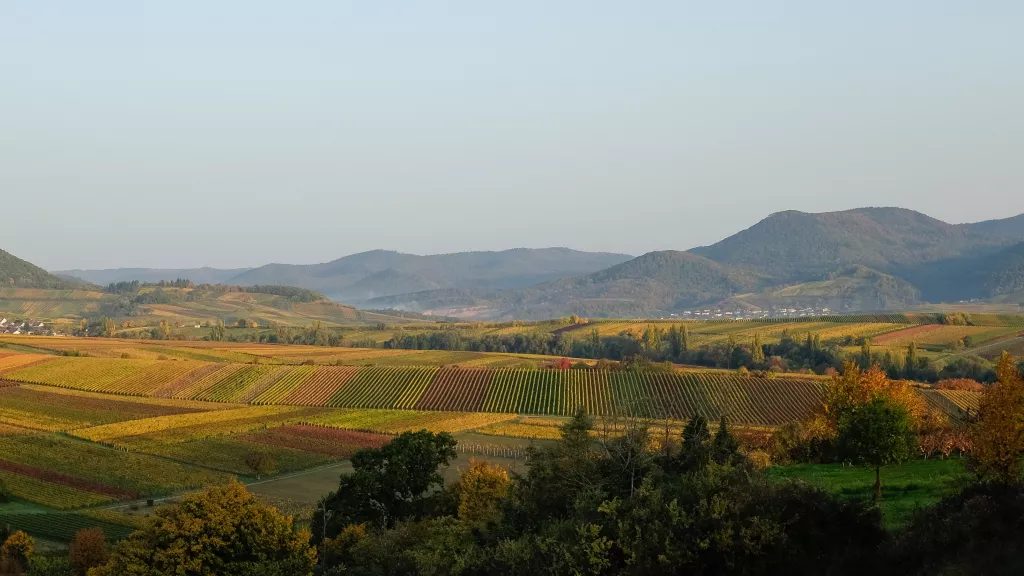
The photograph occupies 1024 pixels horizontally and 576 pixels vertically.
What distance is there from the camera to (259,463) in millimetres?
63844

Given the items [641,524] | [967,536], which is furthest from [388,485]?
[967,536]

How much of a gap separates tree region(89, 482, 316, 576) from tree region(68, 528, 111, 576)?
17.8ft

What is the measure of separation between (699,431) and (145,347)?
451ft

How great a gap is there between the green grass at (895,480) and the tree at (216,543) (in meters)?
18.7

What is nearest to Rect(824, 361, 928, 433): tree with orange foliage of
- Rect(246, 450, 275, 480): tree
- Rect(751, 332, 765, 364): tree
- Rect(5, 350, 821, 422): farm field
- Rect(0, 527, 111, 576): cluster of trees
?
Rect(0, 527, 111, 576): cluster of trees

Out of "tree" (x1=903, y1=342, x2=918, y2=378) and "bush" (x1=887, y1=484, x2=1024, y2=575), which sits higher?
"bush" (x1=887, y1=484, x2=1024, y2=575)

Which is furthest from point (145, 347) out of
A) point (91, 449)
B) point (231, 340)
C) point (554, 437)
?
point (554, 437)

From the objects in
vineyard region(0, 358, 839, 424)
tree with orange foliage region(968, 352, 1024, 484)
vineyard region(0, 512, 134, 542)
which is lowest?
vineyard region(0, 512, 134, 542)

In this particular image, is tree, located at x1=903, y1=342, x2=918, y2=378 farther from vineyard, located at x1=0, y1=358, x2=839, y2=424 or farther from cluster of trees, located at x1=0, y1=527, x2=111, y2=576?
cluster of trees, located at x1=0, y1=527, x2=111, y2=576

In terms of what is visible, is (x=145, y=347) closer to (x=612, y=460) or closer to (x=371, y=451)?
(x=371, y=451)

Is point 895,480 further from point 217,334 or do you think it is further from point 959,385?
point 217,334

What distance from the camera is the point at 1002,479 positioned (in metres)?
23.5

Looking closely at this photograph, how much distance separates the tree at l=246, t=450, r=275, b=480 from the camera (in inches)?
2499

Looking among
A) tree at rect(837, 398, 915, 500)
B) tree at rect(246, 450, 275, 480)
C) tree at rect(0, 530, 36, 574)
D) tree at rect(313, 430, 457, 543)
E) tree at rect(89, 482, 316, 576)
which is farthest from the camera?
tree at rect(246, 450, 275, 480)
